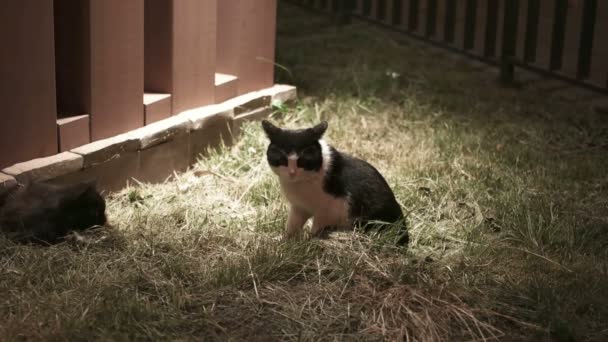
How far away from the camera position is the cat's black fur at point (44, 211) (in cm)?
445

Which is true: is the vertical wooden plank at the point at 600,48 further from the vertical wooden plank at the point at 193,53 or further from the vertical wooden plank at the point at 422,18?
the vertical wooden plank at the point at 193,53

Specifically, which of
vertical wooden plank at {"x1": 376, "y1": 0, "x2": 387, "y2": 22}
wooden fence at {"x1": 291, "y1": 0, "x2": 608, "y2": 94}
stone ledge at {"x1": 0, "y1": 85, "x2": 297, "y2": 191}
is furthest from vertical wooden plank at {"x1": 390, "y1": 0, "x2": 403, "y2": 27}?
stone ledge at {"x1": 0, "y1": 85, "x2": 297, "y2": 191}

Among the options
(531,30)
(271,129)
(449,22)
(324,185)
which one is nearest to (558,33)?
(531,30)

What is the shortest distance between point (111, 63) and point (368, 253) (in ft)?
6.18

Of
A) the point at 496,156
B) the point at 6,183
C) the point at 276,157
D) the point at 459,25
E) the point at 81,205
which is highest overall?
the point at 276,157

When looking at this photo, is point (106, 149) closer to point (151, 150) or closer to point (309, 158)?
point (151, 150)

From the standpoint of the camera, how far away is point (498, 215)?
5113 millimetres

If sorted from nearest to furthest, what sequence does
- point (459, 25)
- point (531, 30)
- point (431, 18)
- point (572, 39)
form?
point (531, 30) → point (572, 39) → point (431, 18) → point (459, 25)

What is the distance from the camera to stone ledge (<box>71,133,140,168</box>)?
497cm

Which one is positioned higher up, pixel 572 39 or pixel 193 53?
pixel 193 53

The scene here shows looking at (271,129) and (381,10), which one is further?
(381,10)

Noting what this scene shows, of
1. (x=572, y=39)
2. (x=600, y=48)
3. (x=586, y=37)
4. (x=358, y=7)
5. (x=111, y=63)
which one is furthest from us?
(x=358, y=7)

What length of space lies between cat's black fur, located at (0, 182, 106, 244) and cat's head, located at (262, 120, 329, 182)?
97cm

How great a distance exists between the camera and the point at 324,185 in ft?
14.6
